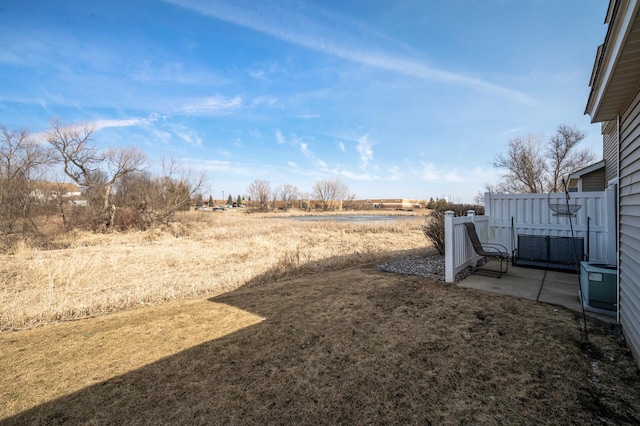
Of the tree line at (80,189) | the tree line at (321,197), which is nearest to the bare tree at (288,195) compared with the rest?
the tree line at (321,197)

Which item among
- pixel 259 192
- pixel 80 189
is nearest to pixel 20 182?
pixel 80 189

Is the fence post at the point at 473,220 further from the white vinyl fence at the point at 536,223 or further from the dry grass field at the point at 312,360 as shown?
the dry grass field at the point at 312,360

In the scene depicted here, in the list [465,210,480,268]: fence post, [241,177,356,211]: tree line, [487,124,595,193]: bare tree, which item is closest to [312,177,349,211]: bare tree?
[241,177,356,211]: tree line

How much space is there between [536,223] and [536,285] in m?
1.89

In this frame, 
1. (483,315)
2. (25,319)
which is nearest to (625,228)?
(483,315)

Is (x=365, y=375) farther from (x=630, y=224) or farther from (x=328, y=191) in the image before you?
(x=328, y=191)

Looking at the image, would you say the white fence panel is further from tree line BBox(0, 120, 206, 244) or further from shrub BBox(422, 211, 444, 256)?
tree line BBox(0, 120, 206, 244)

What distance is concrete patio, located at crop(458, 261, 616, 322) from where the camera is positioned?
3.36 m

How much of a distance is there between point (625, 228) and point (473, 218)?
8.74 feet

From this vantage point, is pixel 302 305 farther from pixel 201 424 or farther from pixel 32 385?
pixel 32 385

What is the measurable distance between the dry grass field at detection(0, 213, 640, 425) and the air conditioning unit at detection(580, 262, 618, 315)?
333 mm

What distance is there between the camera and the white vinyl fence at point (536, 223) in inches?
169

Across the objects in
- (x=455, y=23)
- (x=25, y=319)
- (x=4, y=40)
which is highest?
(x=455, y=23)

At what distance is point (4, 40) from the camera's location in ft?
21.0
